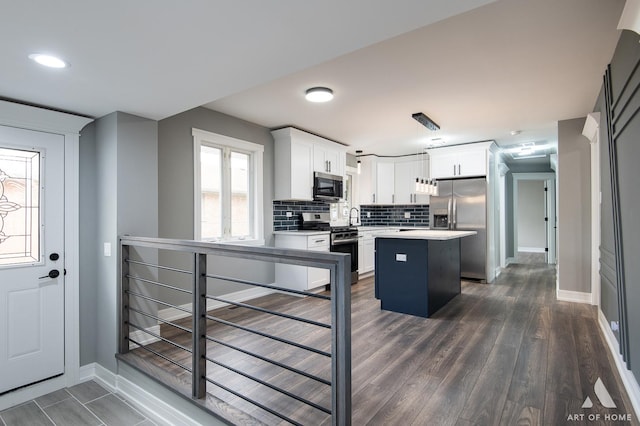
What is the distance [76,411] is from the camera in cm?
234

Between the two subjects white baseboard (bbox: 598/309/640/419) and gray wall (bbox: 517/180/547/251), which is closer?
white baseboard (bbox: 598/309/640/419)

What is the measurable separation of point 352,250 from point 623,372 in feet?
12.0

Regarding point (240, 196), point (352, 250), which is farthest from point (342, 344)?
point (352, 250)

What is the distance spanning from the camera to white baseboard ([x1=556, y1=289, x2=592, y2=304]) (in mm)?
4359

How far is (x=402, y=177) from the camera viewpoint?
6.97 metres

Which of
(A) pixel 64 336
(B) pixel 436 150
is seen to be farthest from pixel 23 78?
(B) pixel 436 150

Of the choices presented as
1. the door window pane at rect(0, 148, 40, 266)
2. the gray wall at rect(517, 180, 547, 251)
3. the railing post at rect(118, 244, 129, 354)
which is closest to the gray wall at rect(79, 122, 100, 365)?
the door window pane at rect(0, 148, 40, 266)

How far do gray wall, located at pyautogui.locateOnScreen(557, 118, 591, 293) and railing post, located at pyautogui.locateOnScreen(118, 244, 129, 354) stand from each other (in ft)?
17.4

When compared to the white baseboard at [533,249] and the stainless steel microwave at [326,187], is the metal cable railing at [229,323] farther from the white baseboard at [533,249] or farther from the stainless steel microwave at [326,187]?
the white baseboard at [533,249]

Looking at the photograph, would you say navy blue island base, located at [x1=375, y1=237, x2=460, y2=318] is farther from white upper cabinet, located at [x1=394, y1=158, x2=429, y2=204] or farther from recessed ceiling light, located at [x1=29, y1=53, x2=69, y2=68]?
recessed ceiling light, located at [x1=29, y1=53, x2=69, y2=68]

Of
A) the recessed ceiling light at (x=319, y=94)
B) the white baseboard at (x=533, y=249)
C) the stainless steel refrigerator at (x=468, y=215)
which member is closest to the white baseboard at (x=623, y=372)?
the stainless steel refrigerator at (x=468, y=215)

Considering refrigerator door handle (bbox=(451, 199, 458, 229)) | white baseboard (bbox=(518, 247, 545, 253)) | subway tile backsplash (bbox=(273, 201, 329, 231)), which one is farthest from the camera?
white baseboard (bbox=(518, 247, 545, 253))

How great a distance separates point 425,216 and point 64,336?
6245 millimetres

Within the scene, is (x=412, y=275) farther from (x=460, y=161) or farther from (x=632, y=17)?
(x=460, y=161)
